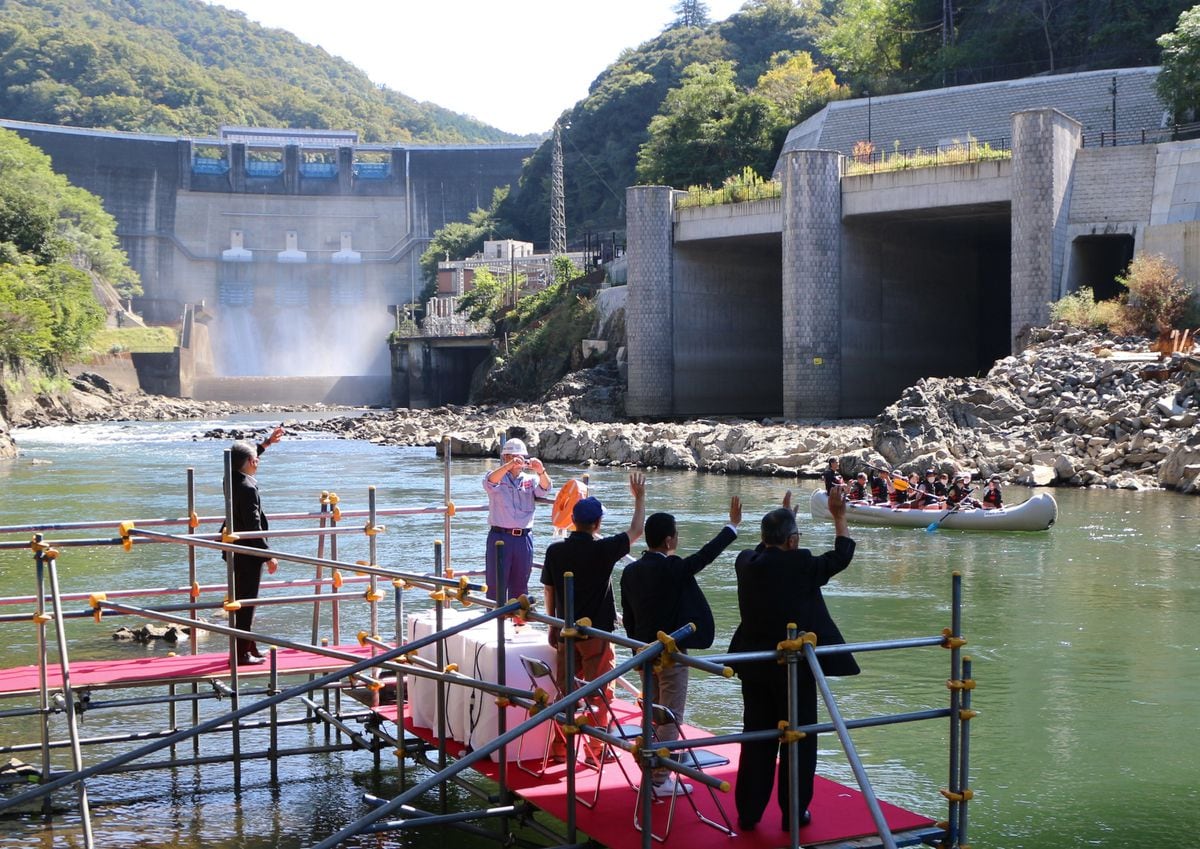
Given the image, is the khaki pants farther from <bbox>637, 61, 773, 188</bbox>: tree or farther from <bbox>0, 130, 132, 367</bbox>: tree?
<bbox>637, 61, 773, 188</bbox>: tree

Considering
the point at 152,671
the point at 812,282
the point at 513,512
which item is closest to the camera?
the point at 152,671

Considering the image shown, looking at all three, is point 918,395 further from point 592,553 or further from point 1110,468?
point 592,553

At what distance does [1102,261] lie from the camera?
45.2m

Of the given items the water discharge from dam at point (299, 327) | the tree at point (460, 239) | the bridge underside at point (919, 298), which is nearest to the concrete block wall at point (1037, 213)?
the bridge underside at point (919, 298)

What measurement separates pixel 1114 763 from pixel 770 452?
27699mm

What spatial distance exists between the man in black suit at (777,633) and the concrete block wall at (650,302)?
46.3m

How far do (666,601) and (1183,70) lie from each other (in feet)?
145

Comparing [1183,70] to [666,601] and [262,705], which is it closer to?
[666,601]

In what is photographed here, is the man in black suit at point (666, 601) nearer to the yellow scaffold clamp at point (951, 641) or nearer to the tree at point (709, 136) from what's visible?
the yellow scaffold clamp at point (951, 641)

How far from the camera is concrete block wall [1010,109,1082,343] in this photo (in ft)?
139

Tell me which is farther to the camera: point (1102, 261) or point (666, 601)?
point (1102, 261)

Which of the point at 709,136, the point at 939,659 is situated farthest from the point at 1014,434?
the point at 709,136

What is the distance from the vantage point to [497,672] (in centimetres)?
805

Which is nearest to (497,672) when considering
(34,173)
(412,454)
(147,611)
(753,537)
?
(147,611)
